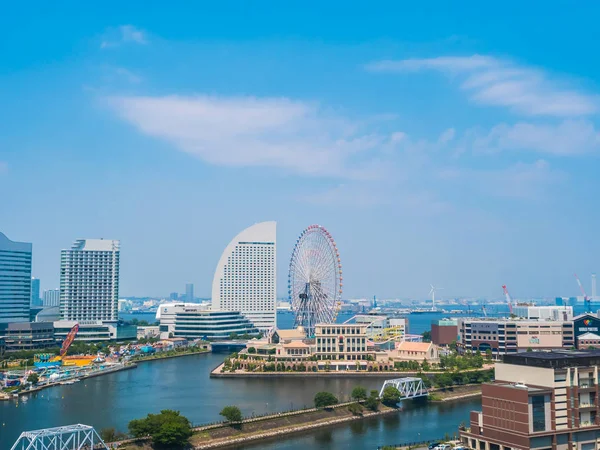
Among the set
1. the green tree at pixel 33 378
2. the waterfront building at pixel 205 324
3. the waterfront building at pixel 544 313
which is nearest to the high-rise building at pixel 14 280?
Result: the waterfront building at pixel 205 324

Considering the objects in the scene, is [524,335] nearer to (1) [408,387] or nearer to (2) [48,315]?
(1) [408,387]

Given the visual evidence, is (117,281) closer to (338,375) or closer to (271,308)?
(271,308)

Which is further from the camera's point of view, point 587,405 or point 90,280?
point 90,280

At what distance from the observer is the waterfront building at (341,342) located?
46812 millimetres

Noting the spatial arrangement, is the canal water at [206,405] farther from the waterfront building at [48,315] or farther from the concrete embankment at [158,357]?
the waterfront building at [48,315]

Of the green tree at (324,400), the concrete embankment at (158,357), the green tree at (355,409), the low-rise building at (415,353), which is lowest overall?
the concrete embankment at (158,357)

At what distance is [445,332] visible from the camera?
5919 centimetres

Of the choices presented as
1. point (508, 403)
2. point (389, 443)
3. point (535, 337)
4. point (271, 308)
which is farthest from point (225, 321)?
point (508, 403)

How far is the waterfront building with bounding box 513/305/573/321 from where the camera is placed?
5694 cm

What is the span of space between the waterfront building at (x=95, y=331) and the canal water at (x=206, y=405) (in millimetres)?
19400

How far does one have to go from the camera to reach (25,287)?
65125 mm

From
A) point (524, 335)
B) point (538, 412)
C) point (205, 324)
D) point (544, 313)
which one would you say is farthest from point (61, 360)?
point (544, 313)

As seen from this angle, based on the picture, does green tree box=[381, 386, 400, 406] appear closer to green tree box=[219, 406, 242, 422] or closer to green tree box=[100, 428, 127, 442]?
green tree box=[219, 406, 242, 422]

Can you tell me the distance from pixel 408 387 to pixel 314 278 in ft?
65.5
